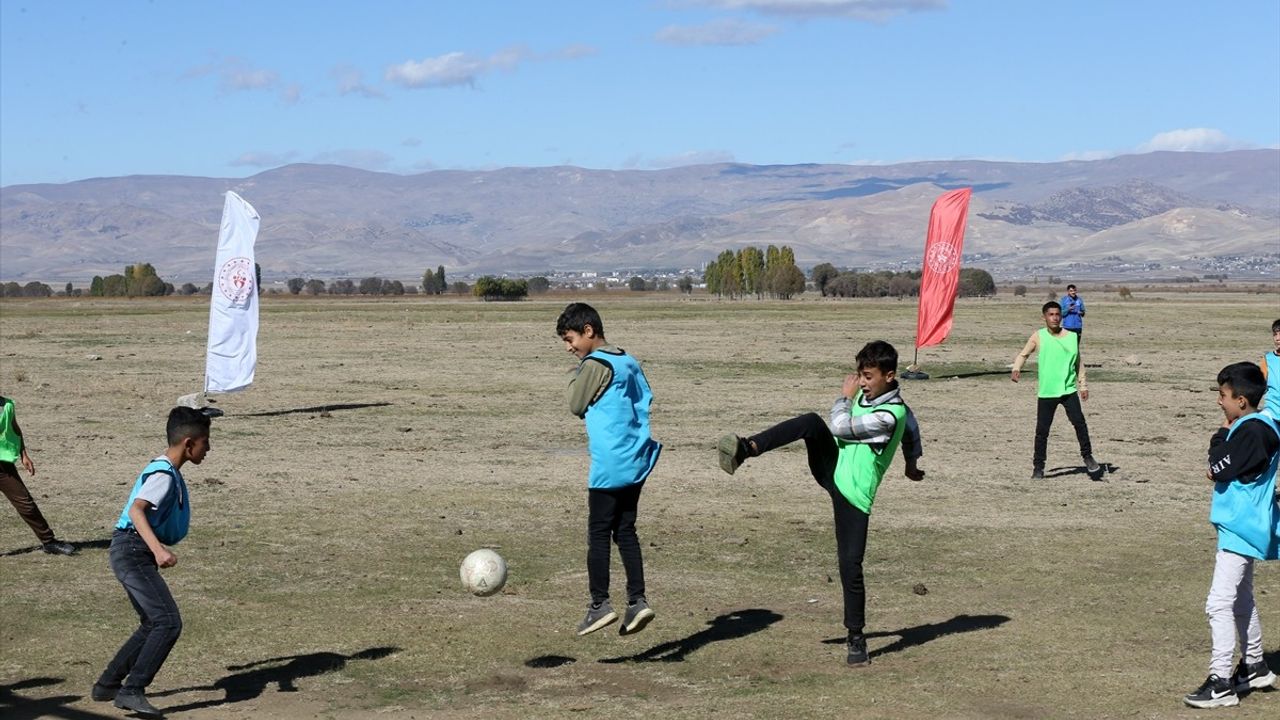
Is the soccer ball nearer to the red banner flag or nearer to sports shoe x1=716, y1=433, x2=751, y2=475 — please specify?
sports shoe x1=716, y1=433, x2=751, y2=475

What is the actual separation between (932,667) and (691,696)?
1642mm

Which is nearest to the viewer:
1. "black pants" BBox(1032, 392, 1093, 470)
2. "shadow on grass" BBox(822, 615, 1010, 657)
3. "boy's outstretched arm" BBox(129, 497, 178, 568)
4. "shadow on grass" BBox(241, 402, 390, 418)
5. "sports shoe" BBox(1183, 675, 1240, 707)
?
"boy's outstretched arm" BBox(129, 497, 178, 568)

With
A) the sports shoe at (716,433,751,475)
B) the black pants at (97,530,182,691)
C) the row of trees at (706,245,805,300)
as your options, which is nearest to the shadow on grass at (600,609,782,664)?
the sports shoe at (716,433,751,475)

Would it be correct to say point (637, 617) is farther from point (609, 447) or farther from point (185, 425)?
point (185, 425)

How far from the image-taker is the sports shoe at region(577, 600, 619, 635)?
31.3ft

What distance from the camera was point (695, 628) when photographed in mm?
10555

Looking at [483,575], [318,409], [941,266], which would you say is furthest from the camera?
[941,266]

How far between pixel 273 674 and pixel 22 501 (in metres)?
4.54

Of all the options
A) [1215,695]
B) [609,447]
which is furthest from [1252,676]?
[609,447]

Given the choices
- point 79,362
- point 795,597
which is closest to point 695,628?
point 795,597

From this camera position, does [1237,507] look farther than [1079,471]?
No

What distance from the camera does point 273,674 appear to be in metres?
9.47

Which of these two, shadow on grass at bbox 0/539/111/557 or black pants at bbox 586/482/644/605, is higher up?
black pants at bbox 586/482/644/605

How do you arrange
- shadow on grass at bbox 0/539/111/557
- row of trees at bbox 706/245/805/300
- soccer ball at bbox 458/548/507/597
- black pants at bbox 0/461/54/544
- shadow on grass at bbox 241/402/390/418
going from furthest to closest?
row of trees at bbox 706/245/805/300
shadow on grass at bbox 241/402/390/418
shadow on grass at bbox 0/539/111/557
black pants at bbox 0/461/54/544
soccer ball at bbox 458/548/507/597
